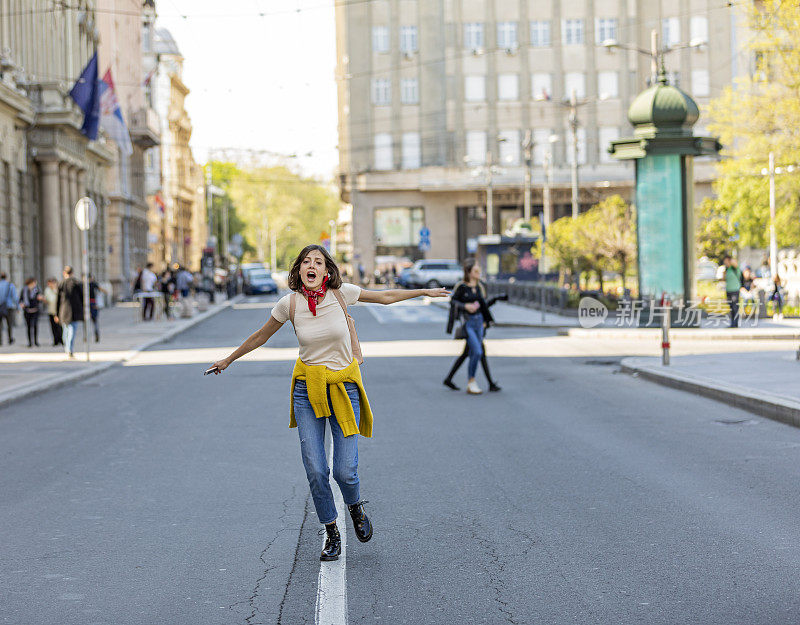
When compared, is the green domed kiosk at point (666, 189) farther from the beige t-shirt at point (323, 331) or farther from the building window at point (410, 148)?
the building window at point (410, 148)

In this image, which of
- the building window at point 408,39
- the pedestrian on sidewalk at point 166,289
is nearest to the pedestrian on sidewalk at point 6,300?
the pedestrian on sidewalk at point 166,289

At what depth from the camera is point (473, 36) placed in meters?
74.2

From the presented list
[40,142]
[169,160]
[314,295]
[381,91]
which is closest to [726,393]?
[314,295]

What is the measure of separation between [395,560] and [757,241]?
48480 millimetres

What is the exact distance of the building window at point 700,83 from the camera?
73.6m

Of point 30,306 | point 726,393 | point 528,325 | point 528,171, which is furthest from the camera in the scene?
point 528,171

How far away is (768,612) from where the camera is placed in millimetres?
5234

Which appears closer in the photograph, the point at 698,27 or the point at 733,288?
the point at 733,288

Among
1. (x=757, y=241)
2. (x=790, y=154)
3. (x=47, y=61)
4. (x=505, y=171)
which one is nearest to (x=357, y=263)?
(x=505, y=171)

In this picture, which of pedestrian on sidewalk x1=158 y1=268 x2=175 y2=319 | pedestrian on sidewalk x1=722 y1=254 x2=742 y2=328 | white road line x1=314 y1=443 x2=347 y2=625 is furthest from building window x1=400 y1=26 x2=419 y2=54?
white road line x1=314 y1=443 x2=347 y2=625

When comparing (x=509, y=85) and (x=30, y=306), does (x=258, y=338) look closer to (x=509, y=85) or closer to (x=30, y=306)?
(x=30, y=306)

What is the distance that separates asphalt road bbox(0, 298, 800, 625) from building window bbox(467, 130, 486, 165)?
6033 cm

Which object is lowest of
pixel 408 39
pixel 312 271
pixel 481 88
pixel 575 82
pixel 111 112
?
pixel 312 271

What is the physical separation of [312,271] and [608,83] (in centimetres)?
7139
